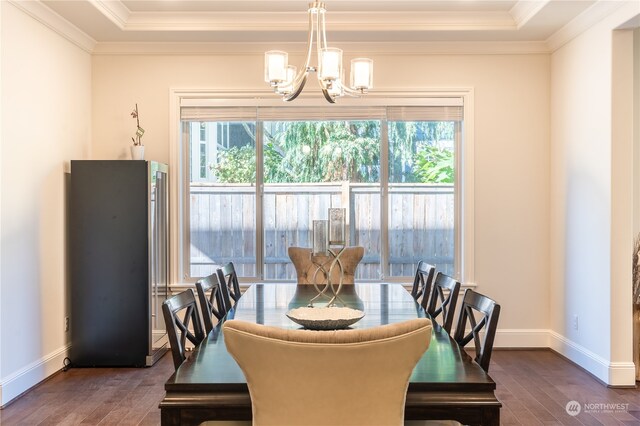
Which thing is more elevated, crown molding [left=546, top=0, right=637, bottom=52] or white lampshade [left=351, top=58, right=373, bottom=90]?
crown molding [left=546, top=0, right=637, bottom=52]

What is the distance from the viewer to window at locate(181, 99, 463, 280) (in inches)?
191

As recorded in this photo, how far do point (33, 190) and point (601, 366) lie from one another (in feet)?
13.6

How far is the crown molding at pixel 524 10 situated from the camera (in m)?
3.85

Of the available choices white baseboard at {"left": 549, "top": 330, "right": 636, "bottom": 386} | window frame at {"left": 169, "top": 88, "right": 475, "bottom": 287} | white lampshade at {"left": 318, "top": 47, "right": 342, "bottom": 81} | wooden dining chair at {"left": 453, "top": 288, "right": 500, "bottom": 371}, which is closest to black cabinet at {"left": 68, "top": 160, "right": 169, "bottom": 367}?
window frame at {"left": 169, "top": 88, "right": 475, "bottom": 287}

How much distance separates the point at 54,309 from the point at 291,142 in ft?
7.64

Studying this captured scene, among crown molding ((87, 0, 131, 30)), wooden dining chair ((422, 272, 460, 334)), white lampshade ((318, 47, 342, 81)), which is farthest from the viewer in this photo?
crown molding ((87, 0, 131, 30))

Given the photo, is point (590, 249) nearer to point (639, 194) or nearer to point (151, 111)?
point (639, 194)

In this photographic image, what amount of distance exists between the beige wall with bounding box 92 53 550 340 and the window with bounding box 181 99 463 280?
11.7 inches

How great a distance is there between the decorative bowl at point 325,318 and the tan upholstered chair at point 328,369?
73 centimetres

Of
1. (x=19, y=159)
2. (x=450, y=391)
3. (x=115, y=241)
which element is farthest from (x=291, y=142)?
(x=450, y=391)

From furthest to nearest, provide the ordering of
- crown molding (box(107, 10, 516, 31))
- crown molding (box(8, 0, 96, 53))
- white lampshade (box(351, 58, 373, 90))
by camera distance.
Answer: crown molding (box(107, 10, 516, 31)) → crown molding (box(8, 0, 96, 53)) → white lampshade (box(351, 58, 373, 90))

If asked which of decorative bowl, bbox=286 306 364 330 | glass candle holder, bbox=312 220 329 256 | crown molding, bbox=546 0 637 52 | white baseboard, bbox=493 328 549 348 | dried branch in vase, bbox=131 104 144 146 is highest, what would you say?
crown molding, bbox=546 0 637 52

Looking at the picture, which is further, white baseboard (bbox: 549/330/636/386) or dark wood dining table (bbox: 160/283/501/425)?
white baseboard (bbox: 549/330/636/386)

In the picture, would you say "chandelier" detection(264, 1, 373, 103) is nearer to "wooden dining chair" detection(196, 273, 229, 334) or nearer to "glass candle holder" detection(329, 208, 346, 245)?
"glass candle holder" detection(329, 208, 346, 245)
